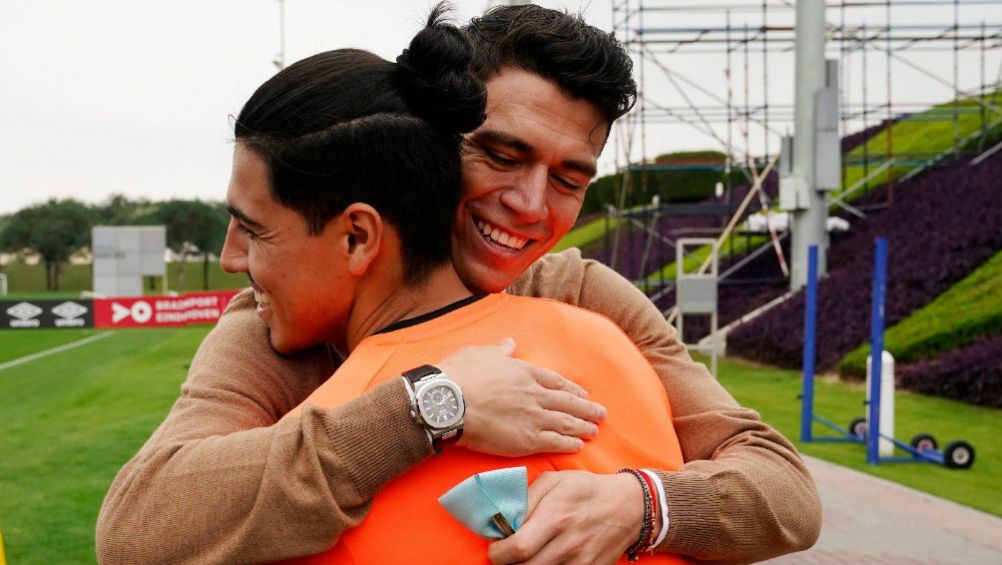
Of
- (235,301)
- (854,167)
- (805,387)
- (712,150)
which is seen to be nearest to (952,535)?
(805,387)

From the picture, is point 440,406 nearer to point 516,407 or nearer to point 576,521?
point 516,407

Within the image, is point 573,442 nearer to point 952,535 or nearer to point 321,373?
point 321,373

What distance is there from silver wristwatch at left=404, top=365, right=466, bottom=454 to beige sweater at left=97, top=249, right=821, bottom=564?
2 cm

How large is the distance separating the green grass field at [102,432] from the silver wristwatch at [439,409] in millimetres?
6561

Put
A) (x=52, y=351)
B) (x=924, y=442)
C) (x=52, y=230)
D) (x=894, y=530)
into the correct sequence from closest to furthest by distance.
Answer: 1. (x=894, y=530)
2. (x=924, y=442)
3. (x=52, y=351)
4. (x=52, y=230)

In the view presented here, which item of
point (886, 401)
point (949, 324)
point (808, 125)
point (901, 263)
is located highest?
point (808, 125)

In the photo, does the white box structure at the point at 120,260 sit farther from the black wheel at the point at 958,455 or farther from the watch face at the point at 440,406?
the watch face at the point at 440,406

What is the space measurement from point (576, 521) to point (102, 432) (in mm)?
12795

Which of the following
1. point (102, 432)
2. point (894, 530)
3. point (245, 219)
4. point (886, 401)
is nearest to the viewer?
point (245, 219)

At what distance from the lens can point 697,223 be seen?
33.8 m

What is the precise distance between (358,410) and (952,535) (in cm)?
738

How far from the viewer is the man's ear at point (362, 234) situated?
174cm

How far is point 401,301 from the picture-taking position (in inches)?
72.0

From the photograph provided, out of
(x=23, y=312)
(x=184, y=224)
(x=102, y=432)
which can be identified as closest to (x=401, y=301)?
(x=102, y=432)
